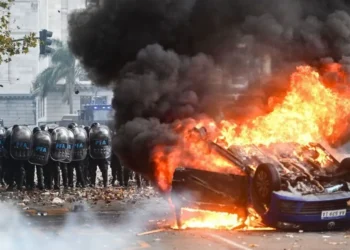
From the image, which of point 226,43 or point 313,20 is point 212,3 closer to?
point 226,43

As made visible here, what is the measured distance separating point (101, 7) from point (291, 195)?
577cm

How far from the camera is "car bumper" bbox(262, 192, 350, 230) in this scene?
1091 centimetres

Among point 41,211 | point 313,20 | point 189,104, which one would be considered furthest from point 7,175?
point 313,20

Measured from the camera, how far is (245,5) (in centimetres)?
1373

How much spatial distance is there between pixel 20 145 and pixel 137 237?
27.5 ft

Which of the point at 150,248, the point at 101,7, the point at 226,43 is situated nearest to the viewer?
the point at 150,248

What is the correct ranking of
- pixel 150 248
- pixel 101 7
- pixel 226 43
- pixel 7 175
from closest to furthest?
pixel 150 248
pixel 226 43
pixel 101 7
pixel 7 175

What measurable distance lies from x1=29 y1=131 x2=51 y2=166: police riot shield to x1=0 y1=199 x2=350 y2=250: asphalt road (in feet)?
18.4

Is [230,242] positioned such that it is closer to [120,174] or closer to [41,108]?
[120,174]

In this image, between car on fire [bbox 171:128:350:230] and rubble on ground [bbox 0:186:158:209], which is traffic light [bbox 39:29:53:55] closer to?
rubble on ground [bbox 0:186:158:209]

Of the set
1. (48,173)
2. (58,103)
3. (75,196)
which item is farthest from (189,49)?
(58,103)

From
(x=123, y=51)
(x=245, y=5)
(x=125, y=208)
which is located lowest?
(x=125, y=208)

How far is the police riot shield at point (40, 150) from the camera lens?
18.7 m

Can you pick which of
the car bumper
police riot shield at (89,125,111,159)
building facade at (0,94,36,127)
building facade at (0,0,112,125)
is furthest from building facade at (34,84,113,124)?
the car bumper
